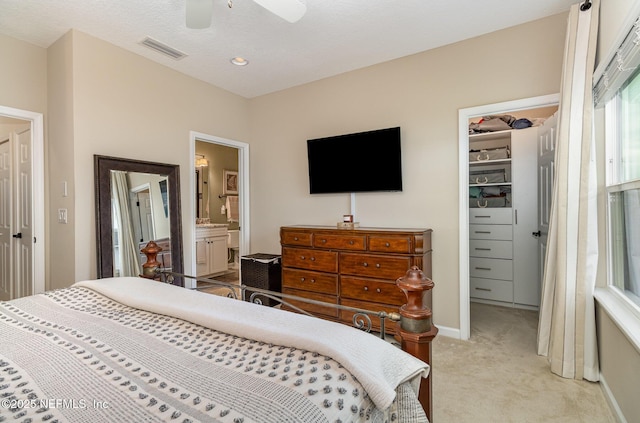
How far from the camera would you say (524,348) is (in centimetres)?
263

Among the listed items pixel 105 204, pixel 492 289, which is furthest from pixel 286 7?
pixel 492 289

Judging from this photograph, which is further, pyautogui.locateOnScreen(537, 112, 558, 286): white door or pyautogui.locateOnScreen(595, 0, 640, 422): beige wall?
pyautogui.locateOnScreen(537, 112, 558, 286): white door

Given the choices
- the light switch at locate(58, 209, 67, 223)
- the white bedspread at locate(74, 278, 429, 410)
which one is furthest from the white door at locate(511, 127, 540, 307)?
the light switch at locate(58, 209, 67, 223)

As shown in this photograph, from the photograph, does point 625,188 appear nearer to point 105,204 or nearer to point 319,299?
point 319,299

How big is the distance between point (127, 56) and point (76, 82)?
0.56 meters

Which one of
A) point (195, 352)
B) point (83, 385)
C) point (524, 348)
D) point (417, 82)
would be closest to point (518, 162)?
point (417, 82)

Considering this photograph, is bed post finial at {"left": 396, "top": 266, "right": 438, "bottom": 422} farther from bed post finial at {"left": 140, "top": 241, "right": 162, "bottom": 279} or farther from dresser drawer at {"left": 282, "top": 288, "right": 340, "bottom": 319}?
dresser drawer at {"left": 282, "top": 288, "right": 340, "bottom": 319}

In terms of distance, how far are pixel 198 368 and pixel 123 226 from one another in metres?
2.54

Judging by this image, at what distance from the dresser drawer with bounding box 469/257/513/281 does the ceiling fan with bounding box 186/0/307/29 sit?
3476mm

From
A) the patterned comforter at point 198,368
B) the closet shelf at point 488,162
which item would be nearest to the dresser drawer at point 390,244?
the patterned comforter at point 198,368

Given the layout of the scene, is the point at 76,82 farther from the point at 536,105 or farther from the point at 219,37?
the point at 536,105

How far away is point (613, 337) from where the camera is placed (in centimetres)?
184

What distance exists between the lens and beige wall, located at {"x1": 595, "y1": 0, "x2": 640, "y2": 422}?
5.18 feet

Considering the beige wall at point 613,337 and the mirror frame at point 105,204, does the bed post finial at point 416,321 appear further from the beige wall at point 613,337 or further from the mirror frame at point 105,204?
the mirror frame at point 105,204
